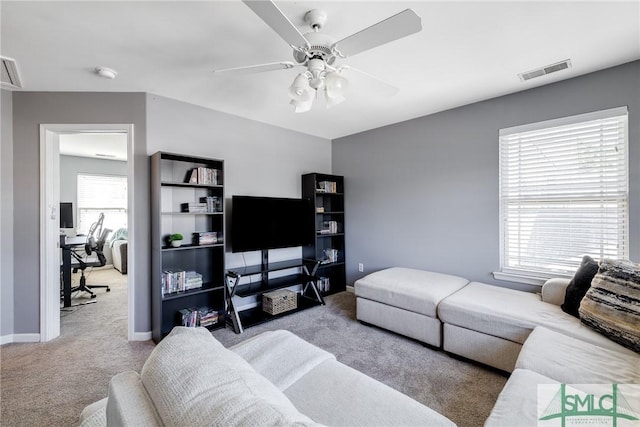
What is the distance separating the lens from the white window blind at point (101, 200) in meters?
5.91

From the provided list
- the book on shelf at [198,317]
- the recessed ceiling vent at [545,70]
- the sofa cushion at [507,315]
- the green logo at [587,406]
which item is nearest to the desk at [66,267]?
the book on shelf at [198,317]

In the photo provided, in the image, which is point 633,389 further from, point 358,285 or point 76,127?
point 76,127

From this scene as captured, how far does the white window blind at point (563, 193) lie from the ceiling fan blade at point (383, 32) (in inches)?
84.0

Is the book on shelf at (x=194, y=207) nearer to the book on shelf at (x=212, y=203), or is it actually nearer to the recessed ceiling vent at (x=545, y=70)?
the book on shelf at (x=212, y=203)

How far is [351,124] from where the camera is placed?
3.82 meters

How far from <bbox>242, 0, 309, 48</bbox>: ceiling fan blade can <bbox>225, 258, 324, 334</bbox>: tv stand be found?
228 centimetres

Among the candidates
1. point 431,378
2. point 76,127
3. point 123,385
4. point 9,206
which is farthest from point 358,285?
point 9,206

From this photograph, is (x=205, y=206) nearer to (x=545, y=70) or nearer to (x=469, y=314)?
(x=469, y=314)

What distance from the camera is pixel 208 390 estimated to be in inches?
27.4

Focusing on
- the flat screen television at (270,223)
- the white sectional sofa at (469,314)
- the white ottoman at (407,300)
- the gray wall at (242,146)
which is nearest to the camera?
the white sectional sofa at (469,314)

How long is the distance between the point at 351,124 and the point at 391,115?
0.58 metres

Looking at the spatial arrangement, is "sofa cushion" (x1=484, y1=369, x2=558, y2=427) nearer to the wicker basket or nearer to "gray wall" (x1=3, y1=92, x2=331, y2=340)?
the wicker basket

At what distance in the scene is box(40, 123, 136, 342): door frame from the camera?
2670 mm

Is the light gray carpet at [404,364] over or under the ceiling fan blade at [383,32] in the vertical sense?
under
